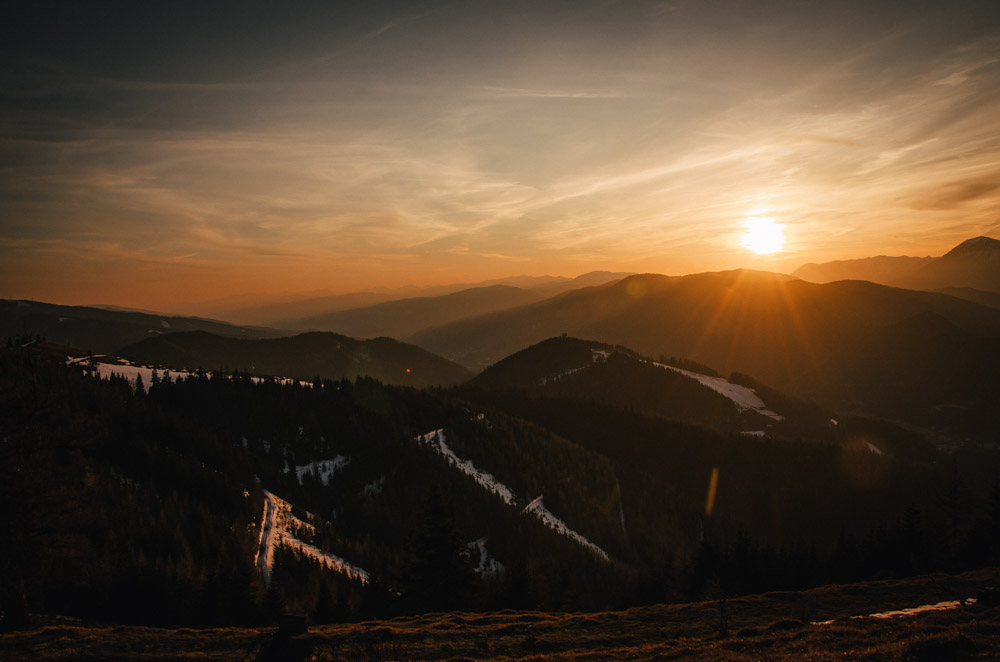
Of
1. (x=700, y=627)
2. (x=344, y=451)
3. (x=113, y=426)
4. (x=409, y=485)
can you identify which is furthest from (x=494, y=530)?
(x=700, y=627)

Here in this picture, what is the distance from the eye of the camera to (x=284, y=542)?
88375mm

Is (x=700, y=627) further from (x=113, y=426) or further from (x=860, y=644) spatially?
(x=113, y=426)

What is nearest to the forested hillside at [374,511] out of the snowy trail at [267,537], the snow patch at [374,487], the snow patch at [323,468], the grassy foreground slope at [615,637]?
the snow patch at [323,468]

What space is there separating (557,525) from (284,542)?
74667 millimetres

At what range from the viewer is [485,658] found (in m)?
23.3

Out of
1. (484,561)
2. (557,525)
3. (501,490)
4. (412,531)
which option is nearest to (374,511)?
(484,561)

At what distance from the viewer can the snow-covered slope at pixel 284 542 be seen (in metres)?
82.1

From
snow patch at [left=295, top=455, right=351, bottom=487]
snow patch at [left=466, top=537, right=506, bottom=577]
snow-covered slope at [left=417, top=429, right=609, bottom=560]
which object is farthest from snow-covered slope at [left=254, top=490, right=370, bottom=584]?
snow-covered slope at [left=417, top=429, right=609, bottom=560]

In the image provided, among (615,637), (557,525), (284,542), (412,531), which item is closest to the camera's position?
(615,637)

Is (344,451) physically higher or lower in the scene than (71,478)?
lower

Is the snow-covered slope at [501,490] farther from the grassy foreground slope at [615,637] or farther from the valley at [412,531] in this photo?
the grassy foreground slope at [615,637]

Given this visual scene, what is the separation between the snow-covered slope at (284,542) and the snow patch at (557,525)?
58252mm

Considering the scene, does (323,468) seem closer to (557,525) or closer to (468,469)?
(468,469)

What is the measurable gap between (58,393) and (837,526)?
208227 millimetres
